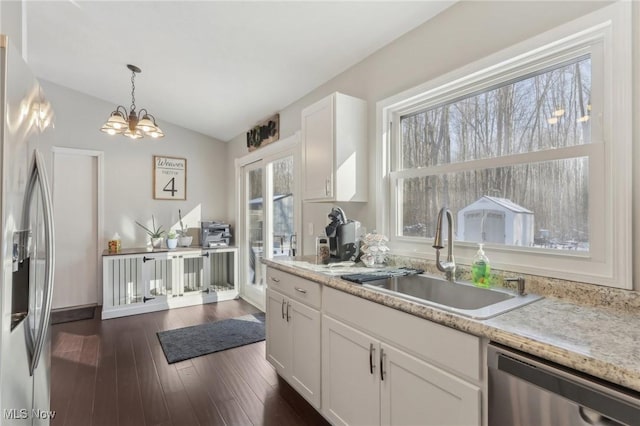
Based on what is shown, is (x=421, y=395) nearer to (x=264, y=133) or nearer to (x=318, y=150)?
(x=318, y=150)

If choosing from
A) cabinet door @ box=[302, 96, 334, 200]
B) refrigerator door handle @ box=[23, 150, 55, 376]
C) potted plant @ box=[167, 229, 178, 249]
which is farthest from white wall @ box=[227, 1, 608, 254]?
potted plant @ box=[167, 229, 178, 249]

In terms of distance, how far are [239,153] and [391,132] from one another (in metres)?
2.98

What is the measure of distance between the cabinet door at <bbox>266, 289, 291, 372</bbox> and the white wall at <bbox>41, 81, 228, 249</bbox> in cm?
304

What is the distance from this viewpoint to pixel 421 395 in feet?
4.09

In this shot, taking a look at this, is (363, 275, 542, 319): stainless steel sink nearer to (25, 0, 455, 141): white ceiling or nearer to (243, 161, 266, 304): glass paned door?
(25, 0, 455, 141): white ceiling

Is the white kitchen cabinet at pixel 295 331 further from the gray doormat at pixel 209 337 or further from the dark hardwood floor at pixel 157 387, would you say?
the gray doormat at pixel 209 337

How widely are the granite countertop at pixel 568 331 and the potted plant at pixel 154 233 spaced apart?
3912mm

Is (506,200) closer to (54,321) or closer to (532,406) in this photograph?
(532,406)

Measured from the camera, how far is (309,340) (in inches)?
76.2

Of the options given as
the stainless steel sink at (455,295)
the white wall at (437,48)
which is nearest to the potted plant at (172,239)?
the white wall at (437,48)

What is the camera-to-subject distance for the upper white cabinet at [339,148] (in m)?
2.25

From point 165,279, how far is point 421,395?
4.14 m

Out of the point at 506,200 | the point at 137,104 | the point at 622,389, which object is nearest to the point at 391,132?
the point at 506,200

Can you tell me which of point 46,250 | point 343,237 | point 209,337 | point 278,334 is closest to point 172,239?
point 209,337
